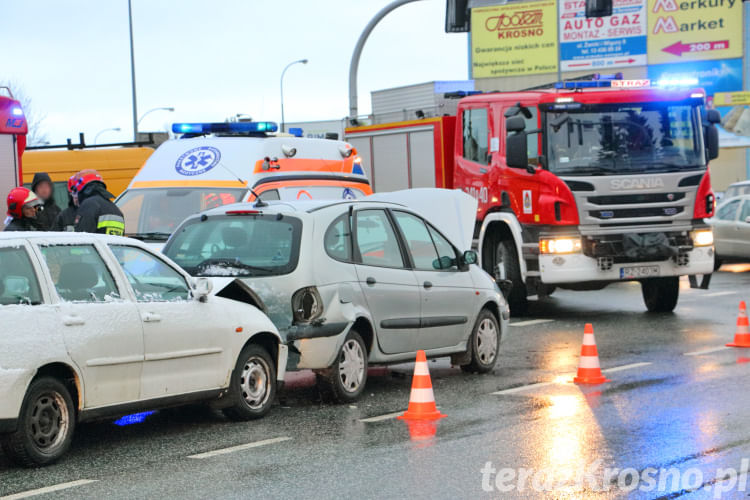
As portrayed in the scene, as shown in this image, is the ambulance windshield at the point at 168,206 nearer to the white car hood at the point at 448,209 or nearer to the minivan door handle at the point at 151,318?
the white car hood at the point at 448,209

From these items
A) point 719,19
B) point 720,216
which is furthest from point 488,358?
point 719,19

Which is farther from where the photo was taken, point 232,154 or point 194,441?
point 232,154

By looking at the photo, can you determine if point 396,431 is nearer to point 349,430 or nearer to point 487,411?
point 349,430

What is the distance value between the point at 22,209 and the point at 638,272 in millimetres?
7978

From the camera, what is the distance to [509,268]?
1756cm

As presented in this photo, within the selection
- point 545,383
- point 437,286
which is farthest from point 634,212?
point 437,286

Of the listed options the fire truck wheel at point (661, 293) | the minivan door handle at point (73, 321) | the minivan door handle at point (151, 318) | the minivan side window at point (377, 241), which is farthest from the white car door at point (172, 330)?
the fire truck wheel at point (661, 293)

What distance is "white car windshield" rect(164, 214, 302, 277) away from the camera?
998cm

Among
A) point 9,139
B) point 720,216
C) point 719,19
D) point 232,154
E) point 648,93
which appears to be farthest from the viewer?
point 719,19

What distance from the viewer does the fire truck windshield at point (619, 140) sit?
16609 mm

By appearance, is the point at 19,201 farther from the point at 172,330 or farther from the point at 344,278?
the point at 172,330

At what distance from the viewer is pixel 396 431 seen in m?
8.98

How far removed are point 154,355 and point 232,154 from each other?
6.15 metres

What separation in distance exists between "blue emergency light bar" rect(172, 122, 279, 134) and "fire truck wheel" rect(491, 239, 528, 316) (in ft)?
12.7
